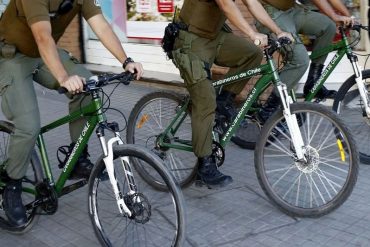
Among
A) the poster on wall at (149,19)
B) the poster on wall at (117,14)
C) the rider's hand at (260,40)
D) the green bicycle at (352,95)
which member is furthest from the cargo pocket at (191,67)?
the poster on wall at (117,14)

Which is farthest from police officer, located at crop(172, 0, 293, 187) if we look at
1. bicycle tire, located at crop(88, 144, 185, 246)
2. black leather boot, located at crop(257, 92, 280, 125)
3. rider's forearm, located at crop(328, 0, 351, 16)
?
rider's forearm, located at crop(328, 0, 351, 16)

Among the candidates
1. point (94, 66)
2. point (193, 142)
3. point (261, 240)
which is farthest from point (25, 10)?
point (94, 66)

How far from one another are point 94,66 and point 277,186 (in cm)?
619

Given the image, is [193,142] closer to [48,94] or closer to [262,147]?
[262,147]

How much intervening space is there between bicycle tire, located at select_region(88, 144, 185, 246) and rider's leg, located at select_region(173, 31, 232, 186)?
24.0 inches

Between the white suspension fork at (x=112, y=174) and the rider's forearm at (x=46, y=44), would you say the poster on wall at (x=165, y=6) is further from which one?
the white suspension fork at (x=112, y=174)

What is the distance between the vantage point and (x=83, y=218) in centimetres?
404

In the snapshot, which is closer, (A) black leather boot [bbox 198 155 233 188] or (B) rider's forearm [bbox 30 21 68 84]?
(B) rider's forearm [bbox 30 21 68 84]

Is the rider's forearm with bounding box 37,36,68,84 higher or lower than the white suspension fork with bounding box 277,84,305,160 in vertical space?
higher

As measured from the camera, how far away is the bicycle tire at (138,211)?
116 inches

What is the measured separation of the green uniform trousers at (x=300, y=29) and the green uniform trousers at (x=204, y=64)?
22.7 inches

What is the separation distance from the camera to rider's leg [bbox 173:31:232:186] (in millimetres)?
3906

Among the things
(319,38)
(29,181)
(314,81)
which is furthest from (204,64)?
(29,181)

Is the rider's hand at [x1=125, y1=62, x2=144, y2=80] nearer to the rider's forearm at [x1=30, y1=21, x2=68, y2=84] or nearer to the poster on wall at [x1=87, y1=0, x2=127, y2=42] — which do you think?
the rider's forearm at [x1=30, y1=21, x2=68, y2=84]
